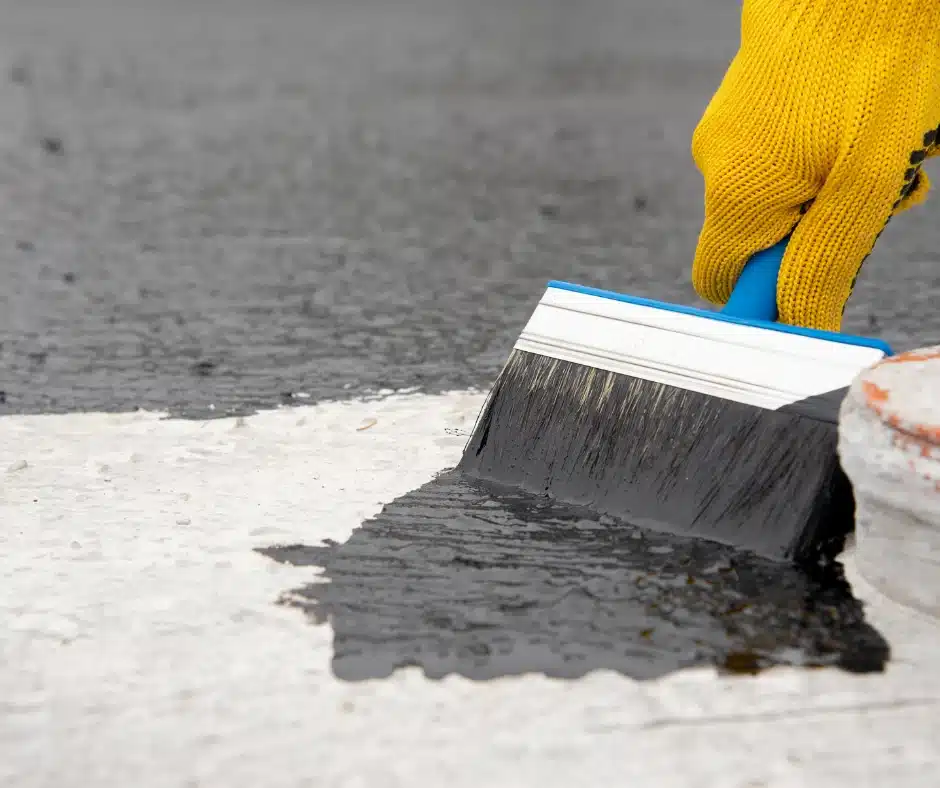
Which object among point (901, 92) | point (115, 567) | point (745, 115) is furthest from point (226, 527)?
point (901, 92)

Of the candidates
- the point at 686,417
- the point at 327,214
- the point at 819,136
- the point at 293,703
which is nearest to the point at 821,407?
the point at 686,417

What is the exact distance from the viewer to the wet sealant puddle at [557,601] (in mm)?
2543

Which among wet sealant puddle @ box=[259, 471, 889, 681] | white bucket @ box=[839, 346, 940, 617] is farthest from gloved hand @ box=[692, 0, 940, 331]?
wet sealant puddle @ box=[259, 471, 889, 681]

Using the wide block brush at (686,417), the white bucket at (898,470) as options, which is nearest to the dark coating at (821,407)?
the wide block brush at (686,417)

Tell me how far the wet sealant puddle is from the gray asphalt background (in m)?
1.36

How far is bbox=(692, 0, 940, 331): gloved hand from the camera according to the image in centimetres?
296

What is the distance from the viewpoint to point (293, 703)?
2.39m

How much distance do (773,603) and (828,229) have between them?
0.88 meters

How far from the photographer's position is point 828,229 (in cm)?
308

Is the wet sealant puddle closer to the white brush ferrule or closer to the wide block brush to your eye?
Answer: the wide block brush

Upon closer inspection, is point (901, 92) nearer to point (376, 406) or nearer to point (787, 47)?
point (787, 47)

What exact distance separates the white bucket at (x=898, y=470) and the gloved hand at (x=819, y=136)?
1.46 feet

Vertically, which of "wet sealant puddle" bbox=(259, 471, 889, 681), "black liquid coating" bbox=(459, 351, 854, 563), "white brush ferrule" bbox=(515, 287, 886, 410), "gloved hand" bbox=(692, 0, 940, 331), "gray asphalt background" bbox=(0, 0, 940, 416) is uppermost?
"gloved hand" bbox=(692, 0, 940, 331)

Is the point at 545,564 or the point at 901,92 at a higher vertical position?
the point at 901,92
